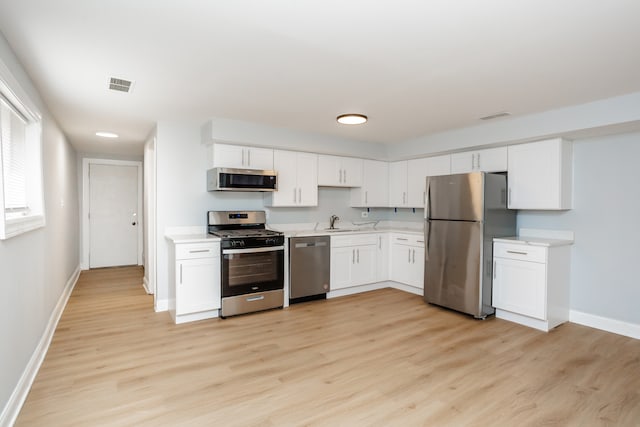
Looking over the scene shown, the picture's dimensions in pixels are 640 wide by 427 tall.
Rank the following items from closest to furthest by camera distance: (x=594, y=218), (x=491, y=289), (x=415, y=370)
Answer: (x=415, y=370) → (x=594, y=218) → (x=491, y=289)

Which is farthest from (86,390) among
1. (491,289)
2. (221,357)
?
(491,289)

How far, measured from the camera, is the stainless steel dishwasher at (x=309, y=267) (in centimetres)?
438

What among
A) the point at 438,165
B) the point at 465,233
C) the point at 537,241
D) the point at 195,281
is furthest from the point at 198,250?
the point at 537,241

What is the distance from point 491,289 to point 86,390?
12.8 feet

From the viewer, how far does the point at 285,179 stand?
4.64 metres

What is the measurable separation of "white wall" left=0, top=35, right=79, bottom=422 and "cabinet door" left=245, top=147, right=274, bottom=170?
200 centimetres

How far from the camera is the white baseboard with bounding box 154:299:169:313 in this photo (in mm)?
4145

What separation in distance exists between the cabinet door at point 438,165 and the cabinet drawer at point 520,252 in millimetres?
1308

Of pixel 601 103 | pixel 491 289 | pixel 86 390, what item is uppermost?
pixel 601 103

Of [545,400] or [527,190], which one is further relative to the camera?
[527,190]

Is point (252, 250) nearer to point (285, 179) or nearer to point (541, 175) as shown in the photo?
point (285, 179)

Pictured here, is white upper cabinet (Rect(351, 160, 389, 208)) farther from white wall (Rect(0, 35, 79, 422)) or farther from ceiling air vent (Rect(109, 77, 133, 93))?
white wall (Rect(0, 35, 79, 422))

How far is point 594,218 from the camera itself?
373cm

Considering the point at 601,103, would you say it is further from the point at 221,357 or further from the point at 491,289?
the point at 221,357
